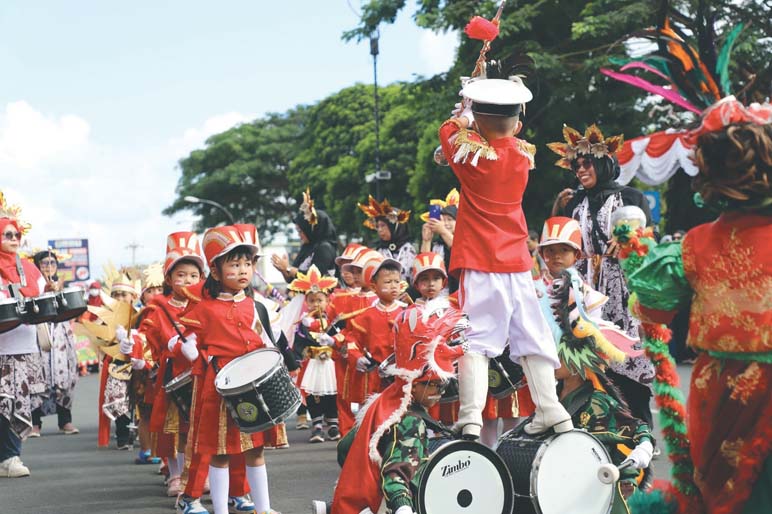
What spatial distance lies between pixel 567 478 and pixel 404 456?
1.01m

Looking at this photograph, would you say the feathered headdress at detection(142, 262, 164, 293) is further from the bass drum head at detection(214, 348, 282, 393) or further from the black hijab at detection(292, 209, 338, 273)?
the bass drum head at detection(214, 348, 282, 393)

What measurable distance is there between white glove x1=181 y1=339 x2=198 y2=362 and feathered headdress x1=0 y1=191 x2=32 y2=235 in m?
3.95

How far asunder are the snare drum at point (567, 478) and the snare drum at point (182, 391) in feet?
9.54

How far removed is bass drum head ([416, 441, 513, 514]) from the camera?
5.45 meters

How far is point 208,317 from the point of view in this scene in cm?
713

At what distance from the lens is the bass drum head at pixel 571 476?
5.67 meters

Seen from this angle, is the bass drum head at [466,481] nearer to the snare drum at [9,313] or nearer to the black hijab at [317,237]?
the snare drum at [9,313]

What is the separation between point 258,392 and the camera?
21.9 feet

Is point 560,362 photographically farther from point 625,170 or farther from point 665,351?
point 625,170

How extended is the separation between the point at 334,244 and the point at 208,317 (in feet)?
21.5

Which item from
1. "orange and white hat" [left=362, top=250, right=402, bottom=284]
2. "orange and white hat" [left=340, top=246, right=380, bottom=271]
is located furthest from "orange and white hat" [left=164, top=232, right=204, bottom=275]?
"orange and white hat" [left=340, top=246, right=380, bottom=271]

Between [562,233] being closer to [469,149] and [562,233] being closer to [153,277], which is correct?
[469,149]

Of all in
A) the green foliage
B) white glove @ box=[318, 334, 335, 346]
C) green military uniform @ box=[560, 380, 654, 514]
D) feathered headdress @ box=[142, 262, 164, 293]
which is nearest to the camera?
green military uniform @ box=[560, 380, 654, 514]

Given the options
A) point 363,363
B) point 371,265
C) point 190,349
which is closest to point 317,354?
point 371,265
